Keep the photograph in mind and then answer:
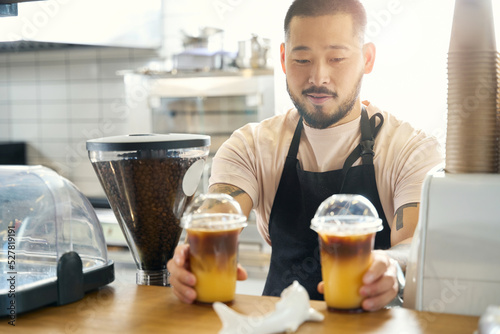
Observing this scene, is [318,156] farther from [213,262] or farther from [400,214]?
[213,262]

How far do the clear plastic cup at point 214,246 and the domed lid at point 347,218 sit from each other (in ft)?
0.47

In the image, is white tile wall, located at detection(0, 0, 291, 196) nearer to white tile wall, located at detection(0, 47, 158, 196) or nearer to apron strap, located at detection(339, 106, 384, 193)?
white tile wall, located at detection(0, 47, 158, 196)

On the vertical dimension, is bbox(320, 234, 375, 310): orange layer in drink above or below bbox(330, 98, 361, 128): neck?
below

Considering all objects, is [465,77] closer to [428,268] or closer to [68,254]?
[428,268]

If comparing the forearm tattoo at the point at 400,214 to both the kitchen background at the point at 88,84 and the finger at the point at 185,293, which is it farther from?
the kitchen background at the point at 88,84

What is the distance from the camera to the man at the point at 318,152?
60.3 inches

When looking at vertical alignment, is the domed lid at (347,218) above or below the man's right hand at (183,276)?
above

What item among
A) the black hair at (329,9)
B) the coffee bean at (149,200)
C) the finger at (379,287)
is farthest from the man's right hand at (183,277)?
the black hair at (329,9)

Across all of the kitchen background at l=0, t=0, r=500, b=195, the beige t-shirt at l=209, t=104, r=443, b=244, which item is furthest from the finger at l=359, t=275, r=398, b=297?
the kitchen background at l=0, t=0, r=500, b=195

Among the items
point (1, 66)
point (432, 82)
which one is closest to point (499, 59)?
point (432, 82)

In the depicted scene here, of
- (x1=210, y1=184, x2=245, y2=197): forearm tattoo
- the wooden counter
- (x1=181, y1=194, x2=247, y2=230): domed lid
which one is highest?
(x1=181, y1=194, x2=247, y2=230): domed lid

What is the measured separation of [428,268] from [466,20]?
43cm

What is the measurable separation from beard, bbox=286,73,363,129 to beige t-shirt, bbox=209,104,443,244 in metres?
0.03

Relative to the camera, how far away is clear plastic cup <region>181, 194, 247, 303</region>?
927 mm
